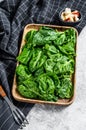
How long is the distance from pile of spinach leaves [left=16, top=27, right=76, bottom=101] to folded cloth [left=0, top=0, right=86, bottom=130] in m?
0.06

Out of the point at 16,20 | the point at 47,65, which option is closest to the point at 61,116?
the point at 47,65

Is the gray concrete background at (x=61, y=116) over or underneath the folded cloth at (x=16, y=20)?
underneath

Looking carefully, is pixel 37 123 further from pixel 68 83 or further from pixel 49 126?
pixel 68 83

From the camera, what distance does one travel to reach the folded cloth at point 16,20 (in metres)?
1.14

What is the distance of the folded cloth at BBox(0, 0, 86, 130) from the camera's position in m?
1.14

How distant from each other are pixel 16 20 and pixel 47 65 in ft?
0.97

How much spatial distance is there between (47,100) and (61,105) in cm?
6

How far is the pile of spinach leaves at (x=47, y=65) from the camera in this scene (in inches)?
41.1

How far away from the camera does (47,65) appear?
1.08m

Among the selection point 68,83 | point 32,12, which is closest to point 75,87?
point 68,83

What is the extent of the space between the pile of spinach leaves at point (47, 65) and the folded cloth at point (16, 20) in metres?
0.06

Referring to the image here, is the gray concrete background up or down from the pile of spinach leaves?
down

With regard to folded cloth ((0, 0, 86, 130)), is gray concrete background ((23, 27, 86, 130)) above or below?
below

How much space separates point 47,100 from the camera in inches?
41.0
